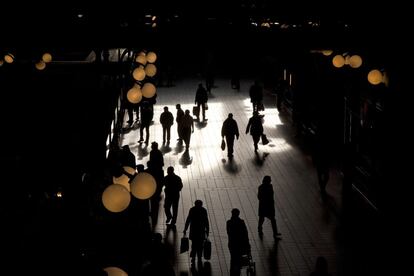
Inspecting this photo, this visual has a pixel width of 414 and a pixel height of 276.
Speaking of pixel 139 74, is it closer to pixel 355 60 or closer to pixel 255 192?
pixel 355 60

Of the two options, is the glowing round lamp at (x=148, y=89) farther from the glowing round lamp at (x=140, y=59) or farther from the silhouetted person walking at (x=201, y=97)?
the silhouetted person walking at (x=201, y=97)

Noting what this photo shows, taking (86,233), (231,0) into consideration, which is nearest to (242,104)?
(231,0)

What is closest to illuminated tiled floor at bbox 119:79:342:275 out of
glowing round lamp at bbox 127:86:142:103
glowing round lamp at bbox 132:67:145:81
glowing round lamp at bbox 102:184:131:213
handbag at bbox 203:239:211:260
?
handbag at bbox 203:239:211:260

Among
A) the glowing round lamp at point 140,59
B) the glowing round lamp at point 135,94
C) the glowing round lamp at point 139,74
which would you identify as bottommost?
the glowing round lamp at point 135,94

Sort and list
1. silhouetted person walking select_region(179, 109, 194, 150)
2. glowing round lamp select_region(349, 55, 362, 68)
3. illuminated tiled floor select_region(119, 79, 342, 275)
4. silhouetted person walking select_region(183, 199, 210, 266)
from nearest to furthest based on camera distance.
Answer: silhouetted person walking select_region(183, 199, 210, 266)
illuminated tiled floor select_region(119, 79, 342, 275)
glowing round lamp select_region(349, 55, 362, 68)
silhouetted person walking select_region(179, 109, 194, 150)

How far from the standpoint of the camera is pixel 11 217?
8.52m

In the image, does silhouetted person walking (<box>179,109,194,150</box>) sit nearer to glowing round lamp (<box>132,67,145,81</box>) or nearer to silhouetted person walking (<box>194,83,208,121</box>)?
silhouetted person walking (<box>194,83,208,121</box>)

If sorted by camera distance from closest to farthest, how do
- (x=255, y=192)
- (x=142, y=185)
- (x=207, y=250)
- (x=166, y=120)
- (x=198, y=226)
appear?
(x=142, y=185)
(x=207, y=250)
(x=198, y=226)
(x=255, y=192)
(x=166, y=120)

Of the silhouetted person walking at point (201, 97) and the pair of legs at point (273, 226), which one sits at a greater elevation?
the silhouetted person walking at point (201, 97)

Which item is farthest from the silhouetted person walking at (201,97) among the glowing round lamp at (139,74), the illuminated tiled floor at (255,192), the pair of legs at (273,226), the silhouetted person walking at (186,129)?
the glowing round lamp at (139,74)

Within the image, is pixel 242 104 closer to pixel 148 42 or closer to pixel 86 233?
pixel 148 42

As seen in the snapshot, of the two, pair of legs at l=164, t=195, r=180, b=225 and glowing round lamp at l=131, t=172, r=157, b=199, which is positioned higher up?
glowing round lamp at l=131, t=172, r=157, b=199

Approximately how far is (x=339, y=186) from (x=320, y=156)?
1.03 m

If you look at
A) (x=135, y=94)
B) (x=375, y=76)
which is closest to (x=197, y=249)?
(x=135, y=94)
